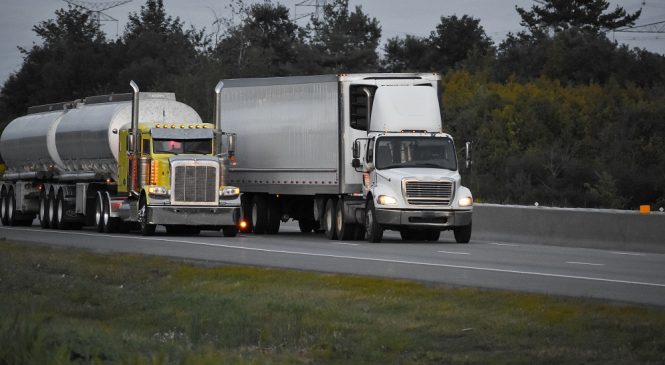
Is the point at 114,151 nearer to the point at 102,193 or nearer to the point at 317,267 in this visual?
the point at 102,193

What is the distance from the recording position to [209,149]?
3859 centimetres

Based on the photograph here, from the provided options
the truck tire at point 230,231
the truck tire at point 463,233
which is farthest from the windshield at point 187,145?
the truck tire at point 463,233

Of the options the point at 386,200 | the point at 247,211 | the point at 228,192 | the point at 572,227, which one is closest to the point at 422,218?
the point at 386,200

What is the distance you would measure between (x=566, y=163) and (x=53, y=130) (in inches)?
1673

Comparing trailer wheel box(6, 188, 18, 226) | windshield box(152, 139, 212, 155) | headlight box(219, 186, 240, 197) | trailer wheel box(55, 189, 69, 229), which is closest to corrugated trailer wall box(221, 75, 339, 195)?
headlight box(219, 186, 240, 197)

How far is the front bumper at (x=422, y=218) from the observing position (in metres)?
33.5

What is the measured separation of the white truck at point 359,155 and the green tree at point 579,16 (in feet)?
300

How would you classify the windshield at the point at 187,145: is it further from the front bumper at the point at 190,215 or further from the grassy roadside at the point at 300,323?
the grassy roadside at the point at 300,323

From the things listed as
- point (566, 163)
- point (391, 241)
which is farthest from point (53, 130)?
point (566, 163)

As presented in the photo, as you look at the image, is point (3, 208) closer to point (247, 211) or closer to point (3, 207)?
point (3, 207)

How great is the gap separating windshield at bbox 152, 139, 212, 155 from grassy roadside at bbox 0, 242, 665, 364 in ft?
52.4

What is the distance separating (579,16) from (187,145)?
95544mm

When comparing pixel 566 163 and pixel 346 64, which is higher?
pixel 346 64

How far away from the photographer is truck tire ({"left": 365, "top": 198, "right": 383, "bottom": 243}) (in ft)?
111
